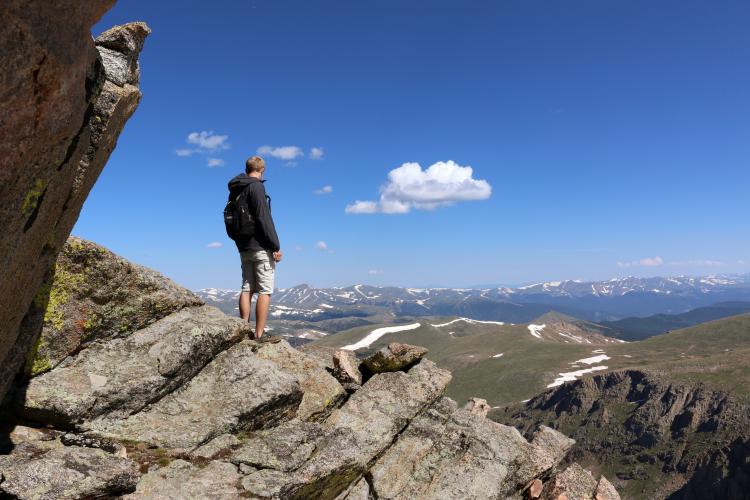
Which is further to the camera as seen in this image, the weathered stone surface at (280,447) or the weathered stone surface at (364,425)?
the weathered stone surface at (364,425)

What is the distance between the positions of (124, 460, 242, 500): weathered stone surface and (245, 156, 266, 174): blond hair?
401 inches

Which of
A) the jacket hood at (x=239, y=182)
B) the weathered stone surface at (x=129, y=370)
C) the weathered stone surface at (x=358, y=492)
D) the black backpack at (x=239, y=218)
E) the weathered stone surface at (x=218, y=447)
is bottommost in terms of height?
the weathered stone surface at (x=358, y=492)

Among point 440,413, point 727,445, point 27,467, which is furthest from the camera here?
point 727,445

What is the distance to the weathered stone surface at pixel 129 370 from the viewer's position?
12.3 metres

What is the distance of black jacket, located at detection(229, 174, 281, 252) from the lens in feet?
55.7

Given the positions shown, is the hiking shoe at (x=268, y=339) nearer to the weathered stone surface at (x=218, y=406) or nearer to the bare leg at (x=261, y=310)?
the bare leg at (x=261, y=310)

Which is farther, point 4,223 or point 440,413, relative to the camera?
point 440,413

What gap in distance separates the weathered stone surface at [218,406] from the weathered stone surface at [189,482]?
34.4 inches

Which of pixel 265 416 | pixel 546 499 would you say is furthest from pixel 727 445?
pixel 265 416

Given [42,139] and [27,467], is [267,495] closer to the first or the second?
[27,467]

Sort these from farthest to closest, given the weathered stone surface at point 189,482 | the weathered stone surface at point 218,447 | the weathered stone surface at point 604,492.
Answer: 1. the weathered stone surface at point 604,492
2. the weathered stone surface at point 218,447
3. the weathered stone surface at point 189,482

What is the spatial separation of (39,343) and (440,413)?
15.4 m

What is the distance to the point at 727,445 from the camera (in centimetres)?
19962

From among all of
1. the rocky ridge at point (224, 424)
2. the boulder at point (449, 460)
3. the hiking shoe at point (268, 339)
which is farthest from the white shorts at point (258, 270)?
the boulder at point (449, 460)
